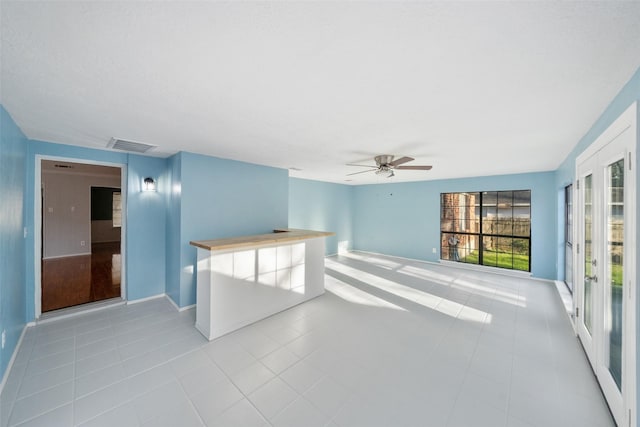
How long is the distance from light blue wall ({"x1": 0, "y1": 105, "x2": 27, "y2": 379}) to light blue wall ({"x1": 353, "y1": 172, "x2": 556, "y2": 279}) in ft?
23.1

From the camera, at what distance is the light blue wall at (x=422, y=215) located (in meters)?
4.95

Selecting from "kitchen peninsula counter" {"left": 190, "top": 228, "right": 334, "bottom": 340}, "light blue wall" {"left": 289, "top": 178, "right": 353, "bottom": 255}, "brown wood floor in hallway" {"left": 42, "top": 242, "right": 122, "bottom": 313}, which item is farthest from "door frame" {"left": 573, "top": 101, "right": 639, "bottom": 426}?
"brown wood floor in hallway" {"left": 42, "top": 242, "right": 122, "bottom": 313}

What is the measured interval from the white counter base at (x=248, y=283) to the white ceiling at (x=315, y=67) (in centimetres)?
150

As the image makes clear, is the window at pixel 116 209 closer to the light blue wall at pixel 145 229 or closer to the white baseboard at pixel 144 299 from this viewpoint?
the light blue wall at pixel 145 229

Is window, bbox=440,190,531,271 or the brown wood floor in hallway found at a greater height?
window, bbox=440,190,531,271

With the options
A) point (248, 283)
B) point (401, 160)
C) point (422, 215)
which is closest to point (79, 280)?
point (248, 283)

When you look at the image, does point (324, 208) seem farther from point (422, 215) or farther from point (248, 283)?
point (248, 283)

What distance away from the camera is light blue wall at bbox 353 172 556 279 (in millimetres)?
4949

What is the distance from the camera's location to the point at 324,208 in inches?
283

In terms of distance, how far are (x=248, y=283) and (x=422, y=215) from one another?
526 cm

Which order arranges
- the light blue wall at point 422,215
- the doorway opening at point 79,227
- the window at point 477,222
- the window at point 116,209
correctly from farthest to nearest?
1. the window at point 116,209
2. the window at point 477,222
3. the light blue wall at point 422,215
4. the doorway opening at point 79,227

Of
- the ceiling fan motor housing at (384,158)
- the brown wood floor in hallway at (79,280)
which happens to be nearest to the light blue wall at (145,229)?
the brown wood floor in hallway at (79,280)

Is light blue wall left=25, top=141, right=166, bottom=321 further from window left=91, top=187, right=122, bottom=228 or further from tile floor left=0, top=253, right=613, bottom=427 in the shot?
window left=91, top=187, right=122, bottom=228

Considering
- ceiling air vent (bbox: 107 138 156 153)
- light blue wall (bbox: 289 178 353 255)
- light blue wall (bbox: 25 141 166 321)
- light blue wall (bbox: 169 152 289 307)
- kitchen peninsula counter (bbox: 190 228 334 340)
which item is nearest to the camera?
kitchen peninsula counter (bbox: 190 228 334 340)
